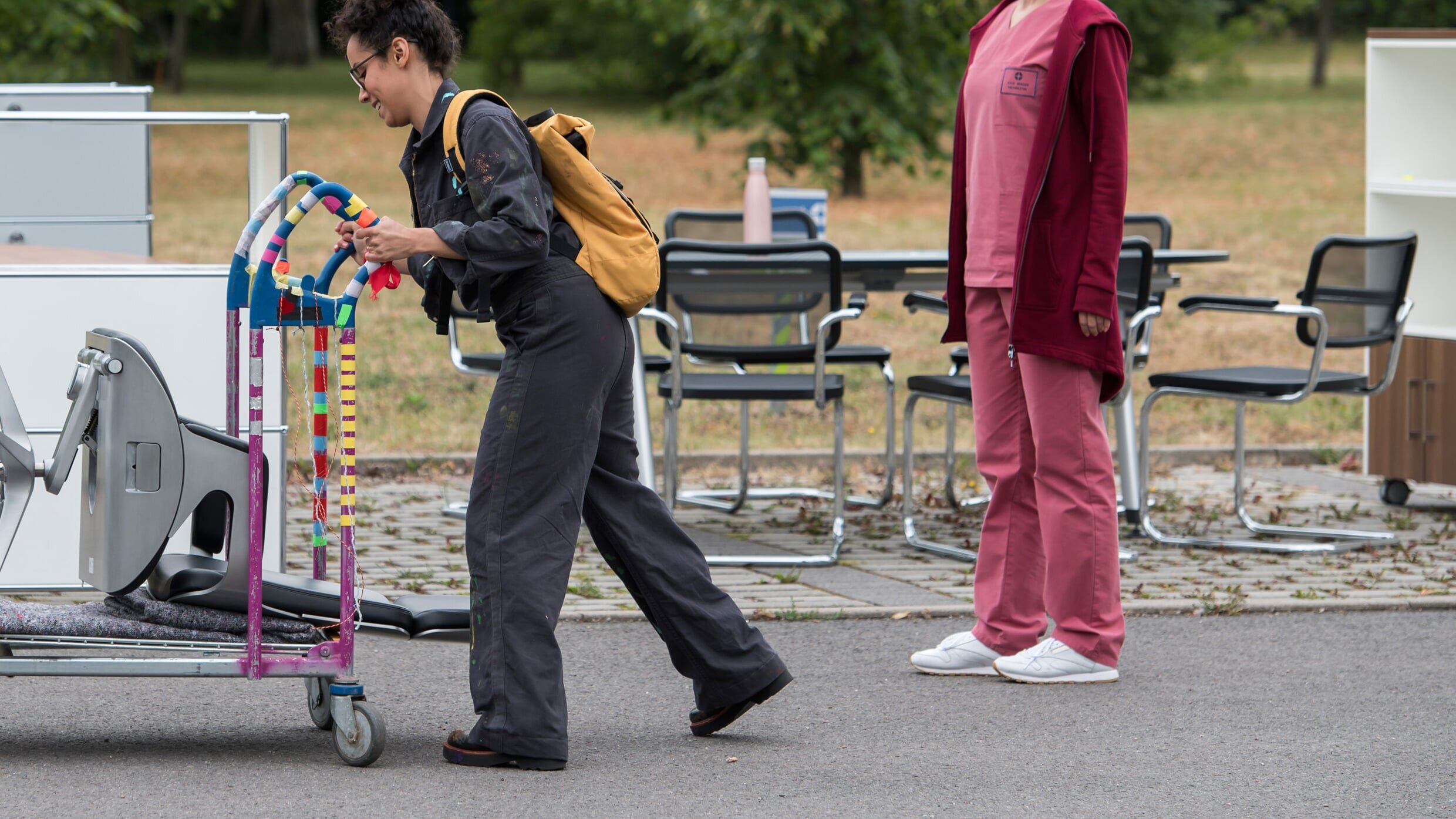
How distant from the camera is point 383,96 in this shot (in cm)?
421

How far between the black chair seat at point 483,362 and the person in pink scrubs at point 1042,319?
2428mm

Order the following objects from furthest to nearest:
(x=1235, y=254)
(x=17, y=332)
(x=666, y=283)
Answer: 1. (x=1235, y=254)
2. (x=666, y=283)
3. (x=17, y=332)

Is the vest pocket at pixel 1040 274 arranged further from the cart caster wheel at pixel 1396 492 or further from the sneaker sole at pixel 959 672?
the cart caster wheel at pixel 1396 492

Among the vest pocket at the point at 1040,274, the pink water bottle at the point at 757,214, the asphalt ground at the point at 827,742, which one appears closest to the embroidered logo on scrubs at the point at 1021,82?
the vest pocket at the point at 1040,274

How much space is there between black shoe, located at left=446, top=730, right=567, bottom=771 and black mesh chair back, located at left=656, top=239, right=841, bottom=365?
9.31 ft

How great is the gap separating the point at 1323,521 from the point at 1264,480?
Result: 1.03 metres

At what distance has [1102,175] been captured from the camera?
5102 mm

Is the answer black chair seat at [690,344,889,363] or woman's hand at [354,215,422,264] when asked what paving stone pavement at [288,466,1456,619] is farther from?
woman's hand at [354,215,422,264]

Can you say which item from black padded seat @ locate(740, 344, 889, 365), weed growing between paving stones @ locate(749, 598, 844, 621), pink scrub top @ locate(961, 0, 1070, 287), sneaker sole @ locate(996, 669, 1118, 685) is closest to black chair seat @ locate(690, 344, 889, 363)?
black padded seat @ locate(740, 344, 889, 365)

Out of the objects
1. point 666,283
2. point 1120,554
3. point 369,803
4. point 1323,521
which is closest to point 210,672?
point 369,803

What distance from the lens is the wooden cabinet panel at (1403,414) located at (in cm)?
822

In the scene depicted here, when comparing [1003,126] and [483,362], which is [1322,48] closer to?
[483,362]

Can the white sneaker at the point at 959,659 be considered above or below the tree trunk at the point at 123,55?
below

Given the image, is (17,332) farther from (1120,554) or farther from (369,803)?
(1120,554)
